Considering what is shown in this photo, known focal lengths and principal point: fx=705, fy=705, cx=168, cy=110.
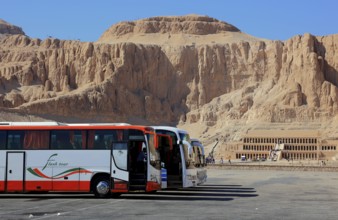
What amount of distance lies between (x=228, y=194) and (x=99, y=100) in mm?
116120

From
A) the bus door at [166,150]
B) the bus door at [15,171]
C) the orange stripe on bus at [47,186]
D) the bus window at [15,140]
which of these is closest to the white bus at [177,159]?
the bus door at [166,150]

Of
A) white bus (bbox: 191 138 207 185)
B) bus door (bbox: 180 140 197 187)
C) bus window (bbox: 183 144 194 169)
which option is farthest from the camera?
white bus (bbox: 191 138 207 185)

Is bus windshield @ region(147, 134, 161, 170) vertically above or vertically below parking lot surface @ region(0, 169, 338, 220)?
above

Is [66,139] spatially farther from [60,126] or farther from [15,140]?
[15,140]

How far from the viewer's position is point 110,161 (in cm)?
2930

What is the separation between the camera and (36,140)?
29797 mm

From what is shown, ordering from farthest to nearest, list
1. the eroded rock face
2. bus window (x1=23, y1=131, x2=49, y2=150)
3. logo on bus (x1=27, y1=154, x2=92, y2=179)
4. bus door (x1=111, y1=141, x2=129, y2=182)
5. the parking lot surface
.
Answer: the eroded rock face, bus window (x1=23, y1=131, x2=49, y2=150), logo on bus (x1=27, y1=154, x2=92, y2=179), bus door (x1=111, y1=141, x2=129, y2=182), the parking lot surface

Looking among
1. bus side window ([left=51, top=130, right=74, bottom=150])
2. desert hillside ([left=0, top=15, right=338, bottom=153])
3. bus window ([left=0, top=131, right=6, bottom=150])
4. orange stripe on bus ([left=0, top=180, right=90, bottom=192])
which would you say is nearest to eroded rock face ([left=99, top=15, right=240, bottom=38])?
desert hillside ([left=0, top=15, right=338, bottom=153])

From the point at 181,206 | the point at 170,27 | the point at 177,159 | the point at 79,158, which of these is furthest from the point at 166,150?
the point at 170,27

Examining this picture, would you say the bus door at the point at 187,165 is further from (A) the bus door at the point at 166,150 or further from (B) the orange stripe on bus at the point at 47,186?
(B) the orange stripe on bus at the point at 47,186

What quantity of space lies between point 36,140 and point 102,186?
342 centimetres

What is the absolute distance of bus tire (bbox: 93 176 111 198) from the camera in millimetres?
29453

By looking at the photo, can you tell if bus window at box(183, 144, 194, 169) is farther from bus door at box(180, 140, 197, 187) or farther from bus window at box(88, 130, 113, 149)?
bus window at box(88, 130, 113, 149)

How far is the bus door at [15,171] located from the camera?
2978 cm
